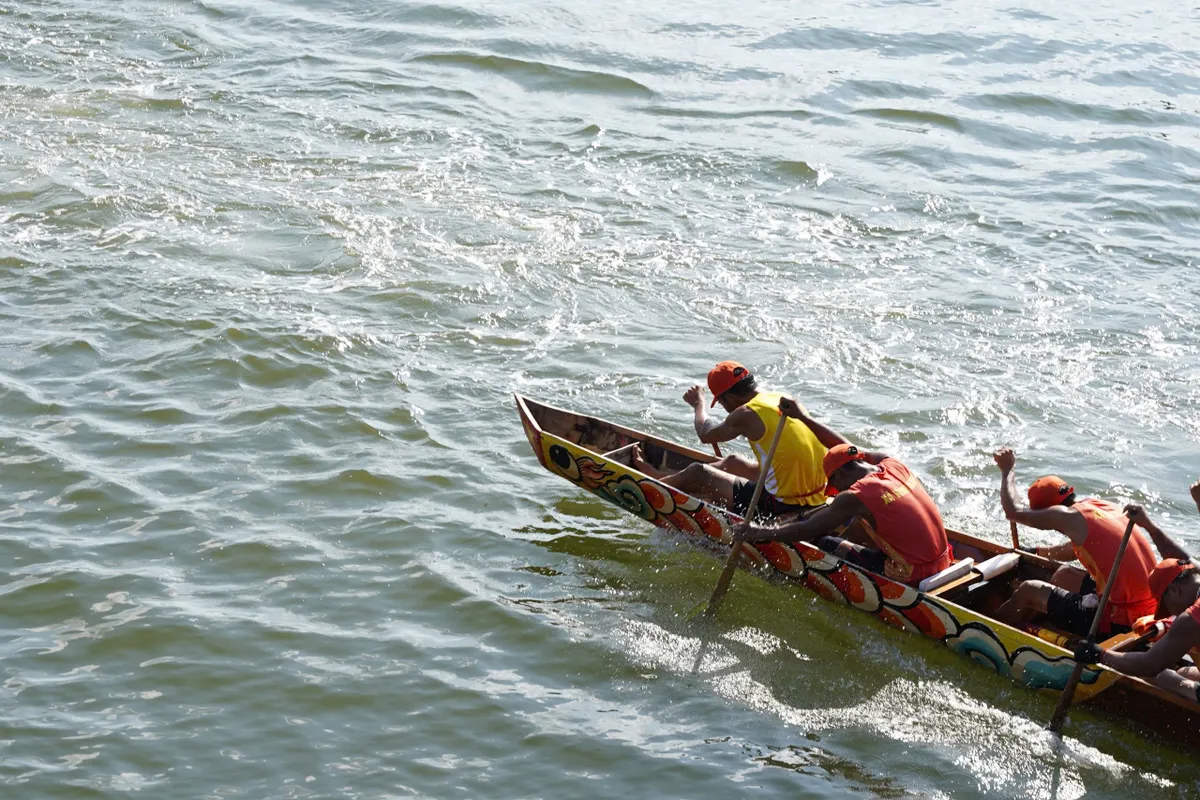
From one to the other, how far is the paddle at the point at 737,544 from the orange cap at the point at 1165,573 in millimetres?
2767

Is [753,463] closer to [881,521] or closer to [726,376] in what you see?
[726,376]

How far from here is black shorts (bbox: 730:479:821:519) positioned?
10430 millimetres

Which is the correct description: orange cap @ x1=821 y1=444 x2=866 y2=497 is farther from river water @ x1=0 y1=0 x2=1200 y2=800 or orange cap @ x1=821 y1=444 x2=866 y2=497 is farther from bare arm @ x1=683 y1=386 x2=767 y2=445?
river water @ x1=0 y1=0 x2=1200 y2=800

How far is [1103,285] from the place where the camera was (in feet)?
54.4

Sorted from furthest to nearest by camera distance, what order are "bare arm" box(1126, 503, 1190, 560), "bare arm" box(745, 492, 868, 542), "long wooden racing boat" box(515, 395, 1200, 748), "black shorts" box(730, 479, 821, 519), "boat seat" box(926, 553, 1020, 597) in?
1. "black shorts" box(730, 479, 821, 519)
2. "bare arm" box(745, 492, 868, 542)
3. "boat seat" box(926, 553, 1020, 597)
4. "bare arm" box(1126, 503, 1190, 560)
5. "long wooden racing boat" box(515, 395, 1200, 748)

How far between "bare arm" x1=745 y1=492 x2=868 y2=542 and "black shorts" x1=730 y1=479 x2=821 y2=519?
47 centimetres

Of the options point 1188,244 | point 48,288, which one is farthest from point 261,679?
point 1188,244

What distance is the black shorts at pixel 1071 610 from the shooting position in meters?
8.95

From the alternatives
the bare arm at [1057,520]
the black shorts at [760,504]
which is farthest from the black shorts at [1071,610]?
the black shorts at [760,504]

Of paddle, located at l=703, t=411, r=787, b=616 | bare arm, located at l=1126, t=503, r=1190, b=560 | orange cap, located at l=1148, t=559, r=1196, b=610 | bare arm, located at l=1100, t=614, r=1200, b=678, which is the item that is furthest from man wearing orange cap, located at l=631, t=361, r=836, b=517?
bare arm, located at l=1100, t=614, r=1200, b=678

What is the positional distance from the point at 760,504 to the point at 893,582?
5.33ft

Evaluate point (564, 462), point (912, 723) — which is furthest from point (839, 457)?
point (564, 462)

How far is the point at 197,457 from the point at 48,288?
161 inches

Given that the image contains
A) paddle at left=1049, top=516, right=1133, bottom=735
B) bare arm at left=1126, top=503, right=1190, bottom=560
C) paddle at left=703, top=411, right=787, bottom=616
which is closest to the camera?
paddle at left=1049, top=516, right=1133, bottom=735
